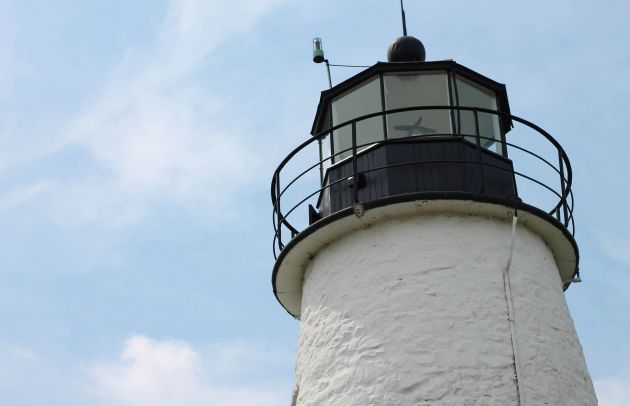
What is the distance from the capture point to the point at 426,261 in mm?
9641

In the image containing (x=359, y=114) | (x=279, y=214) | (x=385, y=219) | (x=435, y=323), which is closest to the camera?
(x=435, y=323)

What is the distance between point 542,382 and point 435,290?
1380 millimetres

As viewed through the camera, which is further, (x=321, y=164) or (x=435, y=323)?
(x=321, y=164)

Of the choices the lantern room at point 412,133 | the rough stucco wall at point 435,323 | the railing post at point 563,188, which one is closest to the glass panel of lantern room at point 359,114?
the lantern room at point 412,133

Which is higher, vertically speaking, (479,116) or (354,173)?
(479,116)

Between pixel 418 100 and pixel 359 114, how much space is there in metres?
0.75

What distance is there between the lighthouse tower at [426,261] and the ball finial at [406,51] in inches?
26.8

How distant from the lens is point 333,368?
954cm

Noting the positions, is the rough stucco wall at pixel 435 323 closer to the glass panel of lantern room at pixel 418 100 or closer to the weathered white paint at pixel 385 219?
the weathered white paint at pixel 385 219

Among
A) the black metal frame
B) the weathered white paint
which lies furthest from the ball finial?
the weathered white paint

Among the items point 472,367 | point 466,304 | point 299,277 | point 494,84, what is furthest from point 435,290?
point 494,84

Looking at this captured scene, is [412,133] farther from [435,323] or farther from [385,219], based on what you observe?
[435,323]

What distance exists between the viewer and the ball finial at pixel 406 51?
1188 centimetres

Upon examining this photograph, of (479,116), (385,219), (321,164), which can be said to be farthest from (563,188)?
(321,164)
